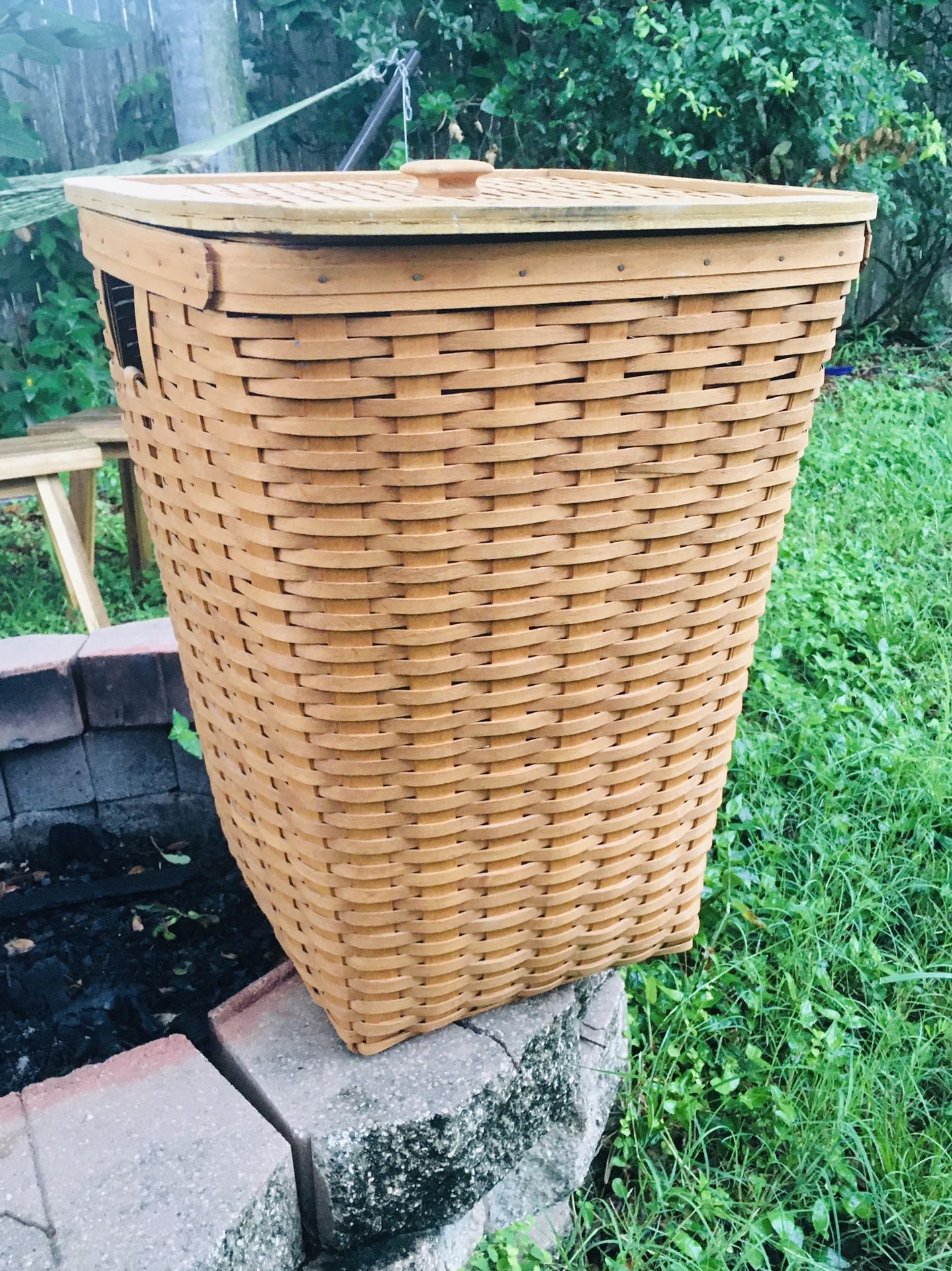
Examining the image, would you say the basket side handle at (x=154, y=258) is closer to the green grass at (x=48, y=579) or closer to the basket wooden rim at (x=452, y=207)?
the basket wooden rim at (x=452, y=207)

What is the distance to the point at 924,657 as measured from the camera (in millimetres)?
2207

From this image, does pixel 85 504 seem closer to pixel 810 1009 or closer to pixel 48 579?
pixel 48 579

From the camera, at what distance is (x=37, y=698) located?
4.91ft

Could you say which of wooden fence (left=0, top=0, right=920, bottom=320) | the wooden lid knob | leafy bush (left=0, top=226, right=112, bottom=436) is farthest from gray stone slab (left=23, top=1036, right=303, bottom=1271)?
wooden fence (left=0, top=0, right=920, bottom=320)

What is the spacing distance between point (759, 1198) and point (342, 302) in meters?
1.17

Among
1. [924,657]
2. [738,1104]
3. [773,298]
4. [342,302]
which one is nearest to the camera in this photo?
[342,302]

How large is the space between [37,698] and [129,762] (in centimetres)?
18

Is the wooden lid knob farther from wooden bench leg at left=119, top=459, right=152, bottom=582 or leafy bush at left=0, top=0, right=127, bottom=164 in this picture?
leafy bush at left=0, top=0, right=127, bottom=164

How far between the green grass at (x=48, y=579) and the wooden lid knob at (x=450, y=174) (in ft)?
6.61

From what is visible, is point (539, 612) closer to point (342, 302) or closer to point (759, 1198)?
point (342, 302)

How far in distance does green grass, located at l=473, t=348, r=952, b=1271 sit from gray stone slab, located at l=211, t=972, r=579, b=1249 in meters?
0.18

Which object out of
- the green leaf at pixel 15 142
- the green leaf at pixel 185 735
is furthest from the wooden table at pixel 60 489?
the green leaf at pixel 15 142

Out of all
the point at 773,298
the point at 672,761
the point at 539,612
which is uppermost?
the point at 773,298

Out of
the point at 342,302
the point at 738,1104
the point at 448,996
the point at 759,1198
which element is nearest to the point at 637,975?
the point at 738,1104
